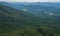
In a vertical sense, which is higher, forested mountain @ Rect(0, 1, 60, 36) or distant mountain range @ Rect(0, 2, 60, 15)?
distant mountain range @ Rect(0, 2, 60, 15)

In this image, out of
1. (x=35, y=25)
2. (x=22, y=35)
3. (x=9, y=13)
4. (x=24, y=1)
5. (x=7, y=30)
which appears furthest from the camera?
(x=9, y=13)

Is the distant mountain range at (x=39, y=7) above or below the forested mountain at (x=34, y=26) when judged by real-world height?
above

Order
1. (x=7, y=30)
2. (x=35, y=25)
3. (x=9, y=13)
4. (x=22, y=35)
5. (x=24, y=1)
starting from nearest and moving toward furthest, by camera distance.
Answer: (x=35, y=25) < (x=22, y=35) < (x=24, y=1) < (x=7, y=30) < (x=9, y=13)

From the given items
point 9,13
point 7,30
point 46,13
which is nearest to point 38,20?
point 46,13

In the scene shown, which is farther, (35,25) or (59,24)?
(59,24)

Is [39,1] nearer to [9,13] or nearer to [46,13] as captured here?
[46,13]

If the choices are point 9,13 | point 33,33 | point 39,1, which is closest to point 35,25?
point 33,33

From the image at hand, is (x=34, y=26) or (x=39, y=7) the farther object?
(x=39, y=7)

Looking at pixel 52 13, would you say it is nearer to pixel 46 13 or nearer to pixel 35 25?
pixel 46 13

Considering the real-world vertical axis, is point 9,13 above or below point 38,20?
below

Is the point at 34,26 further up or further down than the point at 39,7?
further down

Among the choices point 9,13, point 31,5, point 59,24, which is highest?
point 31,5
